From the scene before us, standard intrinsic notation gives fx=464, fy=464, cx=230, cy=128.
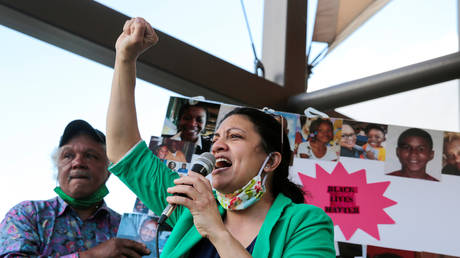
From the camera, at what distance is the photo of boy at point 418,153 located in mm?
2334

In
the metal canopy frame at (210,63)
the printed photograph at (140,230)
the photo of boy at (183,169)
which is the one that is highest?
the metal canopy frame at (210,63)

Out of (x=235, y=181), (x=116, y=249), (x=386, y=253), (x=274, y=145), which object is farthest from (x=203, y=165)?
(x=386, y=253)

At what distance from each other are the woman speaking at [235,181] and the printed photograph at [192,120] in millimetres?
550

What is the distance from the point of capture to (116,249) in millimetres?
1892

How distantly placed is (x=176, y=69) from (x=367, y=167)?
108 cm

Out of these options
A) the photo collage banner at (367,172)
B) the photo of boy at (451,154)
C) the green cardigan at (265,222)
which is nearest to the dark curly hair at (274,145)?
the green cardigan at (265,222)

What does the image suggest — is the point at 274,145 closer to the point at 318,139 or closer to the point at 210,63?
the point at 318,139

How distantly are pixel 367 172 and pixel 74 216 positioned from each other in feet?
4.72

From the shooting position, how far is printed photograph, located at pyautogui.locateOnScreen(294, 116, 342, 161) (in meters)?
2.36

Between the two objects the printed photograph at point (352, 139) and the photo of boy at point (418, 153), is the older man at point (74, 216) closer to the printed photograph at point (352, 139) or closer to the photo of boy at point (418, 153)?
the printed photograph at point (352, 139)

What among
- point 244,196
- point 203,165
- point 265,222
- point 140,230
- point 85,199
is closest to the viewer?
point 203,165

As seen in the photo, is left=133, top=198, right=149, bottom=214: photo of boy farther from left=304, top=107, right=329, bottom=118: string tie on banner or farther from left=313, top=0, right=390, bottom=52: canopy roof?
left=313, top=0, right=390, bottom=52: canopy roof

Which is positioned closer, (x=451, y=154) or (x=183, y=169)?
(x=183, y=169)

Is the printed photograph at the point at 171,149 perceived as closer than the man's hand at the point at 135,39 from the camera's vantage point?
No
